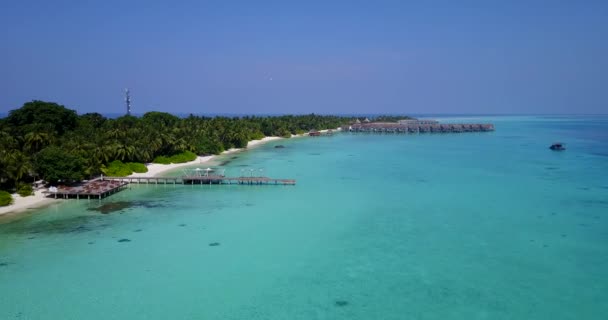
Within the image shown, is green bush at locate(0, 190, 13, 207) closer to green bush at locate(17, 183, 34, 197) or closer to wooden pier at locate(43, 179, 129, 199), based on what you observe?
green bush at locate(17, 183, 34, 197)

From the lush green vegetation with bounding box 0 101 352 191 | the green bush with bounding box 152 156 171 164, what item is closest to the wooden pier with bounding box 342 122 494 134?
the lush green vegetation with bounding box 0 101 352 191

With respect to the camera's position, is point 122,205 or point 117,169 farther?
point 117,169

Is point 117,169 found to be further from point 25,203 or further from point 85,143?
point 25,203

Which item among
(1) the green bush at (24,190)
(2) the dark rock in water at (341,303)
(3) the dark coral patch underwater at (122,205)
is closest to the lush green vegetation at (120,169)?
(1) the green bush at (24,190)

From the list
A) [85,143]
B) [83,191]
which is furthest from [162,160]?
[83,191]

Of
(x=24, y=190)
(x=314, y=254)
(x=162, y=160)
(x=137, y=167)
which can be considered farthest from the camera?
(x=162, y=160)

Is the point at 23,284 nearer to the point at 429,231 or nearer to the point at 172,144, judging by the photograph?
the point at 429,231
